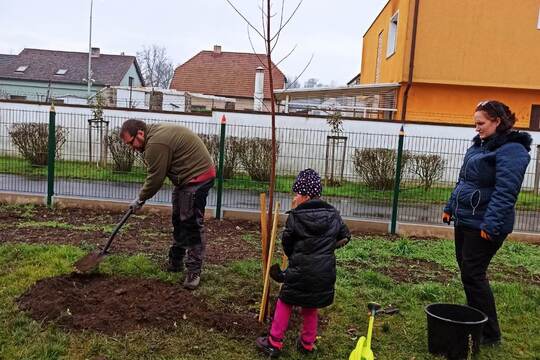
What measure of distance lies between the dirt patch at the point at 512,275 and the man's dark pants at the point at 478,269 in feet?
6.84

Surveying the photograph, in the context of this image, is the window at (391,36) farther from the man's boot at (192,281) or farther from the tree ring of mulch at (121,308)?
the tree ring of mulch at (121,308)

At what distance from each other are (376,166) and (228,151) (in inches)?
123

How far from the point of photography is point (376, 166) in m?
10.7

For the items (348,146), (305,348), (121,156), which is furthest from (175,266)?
(348,146)

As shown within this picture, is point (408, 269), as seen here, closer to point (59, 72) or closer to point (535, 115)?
point (535, 115)

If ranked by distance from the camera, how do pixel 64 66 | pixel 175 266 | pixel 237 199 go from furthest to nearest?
pixel 64 66 < pixel 237 199 < pixel 175 266

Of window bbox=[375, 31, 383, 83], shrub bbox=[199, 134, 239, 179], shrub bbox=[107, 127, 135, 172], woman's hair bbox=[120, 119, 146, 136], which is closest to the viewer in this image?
woman's hair bbox=[120, 119, 146, 136]

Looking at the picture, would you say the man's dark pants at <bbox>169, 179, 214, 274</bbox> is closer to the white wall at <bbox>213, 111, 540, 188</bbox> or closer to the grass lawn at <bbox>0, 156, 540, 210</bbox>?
the grass lawn at <bbox>0, 156, 540, 210</bbox>

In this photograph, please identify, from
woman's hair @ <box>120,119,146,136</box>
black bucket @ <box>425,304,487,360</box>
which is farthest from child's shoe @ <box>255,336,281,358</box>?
woman's hair @ <box>120,119,146,136</box>

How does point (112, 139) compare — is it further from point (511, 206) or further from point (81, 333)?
point (511, 206)

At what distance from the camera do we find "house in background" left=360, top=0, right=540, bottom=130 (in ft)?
54.5

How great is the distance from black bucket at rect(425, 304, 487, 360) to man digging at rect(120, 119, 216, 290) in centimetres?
227

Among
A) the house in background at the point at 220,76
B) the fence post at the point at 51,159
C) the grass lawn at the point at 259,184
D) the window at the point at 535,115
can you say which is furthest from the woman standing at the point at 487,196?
the house in background at the point at 220,76

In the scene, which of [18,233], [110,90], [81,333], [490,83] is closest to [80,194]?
[18,233]
